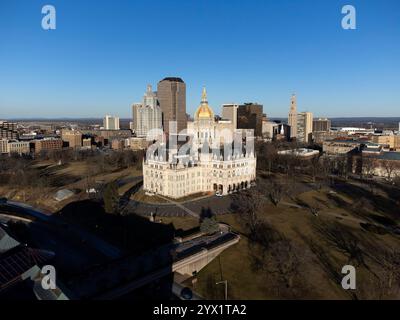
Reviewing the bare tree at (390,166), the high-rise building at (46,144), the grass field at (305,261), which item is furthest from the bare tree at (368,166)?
the high-rise building at (46,144)

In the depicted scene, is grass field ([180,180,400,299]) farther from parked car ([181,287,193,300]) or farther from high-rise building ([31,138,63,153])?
high-rise building ([31,138,63,153])

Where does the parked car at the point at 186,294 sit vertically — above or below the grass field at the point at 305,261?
below

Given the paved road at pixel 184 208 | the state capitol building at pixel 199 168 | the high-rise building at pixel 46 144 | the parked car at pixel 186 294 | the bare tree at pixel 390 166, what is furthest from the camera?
the high-rise building at pixel 46 144

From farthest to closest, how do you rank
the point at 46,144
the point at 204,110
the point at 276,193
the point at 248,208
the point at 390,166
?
the point at 46,144
the point at 390,166
the point at 204,110
the point at 276,193
the point at 248,208

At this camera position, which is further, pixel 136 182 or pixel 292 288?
pixel 136 182

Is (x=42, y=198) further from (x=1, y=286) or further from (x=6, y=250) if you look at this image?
(x=1, y=286)

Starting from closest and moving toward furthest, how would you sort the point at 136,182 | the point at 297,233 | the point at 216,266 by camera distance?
the point at 216,266, the point at 297,233, the point at 136,182

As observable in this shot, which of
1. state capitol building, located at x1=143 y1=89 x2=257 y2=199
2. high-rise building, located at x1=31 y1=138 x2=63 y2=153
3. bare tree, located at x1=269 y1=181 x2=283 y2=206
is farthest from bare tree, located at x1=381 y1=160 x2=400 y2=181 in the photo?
high-rise building, located at x1=31 y1=138 x2=63 y2=153

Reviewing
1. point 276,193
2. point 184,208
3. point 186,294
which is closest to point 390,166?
point 276,193

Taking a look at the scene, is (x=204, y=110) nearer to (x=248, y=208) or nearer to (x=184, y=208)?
(x=184, y=208)

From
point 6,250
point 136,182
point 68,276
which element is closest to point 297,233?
point 68,276

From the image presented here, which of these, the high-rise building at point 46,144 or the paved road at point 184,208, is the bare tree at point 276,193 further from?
the high-rise building at point 46,144
